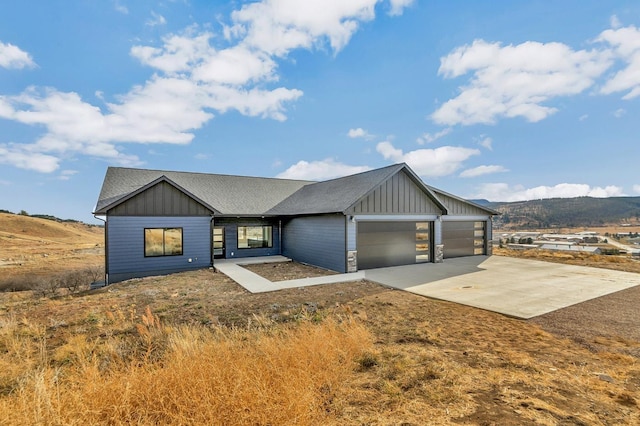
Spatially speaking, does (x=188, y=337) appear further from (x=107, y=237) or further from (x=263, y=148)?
(x=263, y=148)

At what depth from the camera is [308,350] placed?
4.53 meters

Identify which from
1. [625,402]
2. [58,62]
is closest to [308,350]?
[625,402]

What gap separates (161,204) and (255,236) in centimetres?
610

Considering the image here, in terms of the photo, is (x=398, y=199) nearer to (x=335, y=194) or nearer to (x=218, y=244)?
(x=335, y=194)

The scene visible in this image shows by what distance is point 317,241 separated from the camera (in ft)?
50.4

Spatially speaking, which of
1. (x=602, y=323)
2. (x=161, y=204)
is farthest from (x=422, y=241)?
(x=161, y=204)

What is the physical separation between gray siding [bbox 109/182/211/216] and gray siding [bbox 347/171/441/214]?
26.6ft

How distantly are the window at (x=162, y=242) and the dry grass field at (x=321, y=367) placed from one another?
5.61 meters

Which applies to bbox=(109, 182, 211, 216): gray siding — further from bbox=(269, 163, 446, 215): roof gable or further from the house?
bbox=(269, 163, 446, 215): roof gable

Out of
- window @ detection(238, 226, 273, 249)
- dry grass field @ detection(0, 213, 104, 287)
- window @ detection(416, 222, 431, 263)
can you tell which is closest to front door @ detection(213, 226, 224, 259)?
window @ detection(238, 226, 273, 249)

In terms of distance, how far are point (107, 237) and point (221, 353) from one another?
38.8ft

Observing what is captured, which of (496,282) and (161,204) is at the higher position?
(161,204)

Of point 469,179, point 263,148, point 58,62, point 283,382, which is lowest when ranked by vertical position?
point 283,382

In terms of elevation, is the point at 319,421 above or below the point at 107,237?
below
